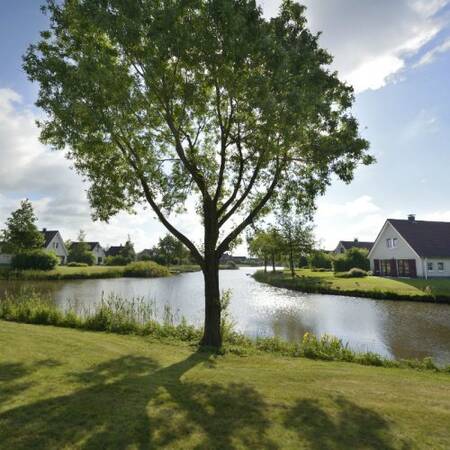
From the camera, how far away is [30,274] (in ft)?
132

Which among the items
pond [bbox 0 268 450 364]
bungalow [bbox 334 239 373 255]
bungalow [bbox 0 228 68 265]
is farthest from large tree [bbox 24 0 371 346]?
bungalow [bbox 334 239 373 255]

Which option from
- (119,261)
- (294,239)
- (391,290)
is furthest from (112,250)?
(391,290)

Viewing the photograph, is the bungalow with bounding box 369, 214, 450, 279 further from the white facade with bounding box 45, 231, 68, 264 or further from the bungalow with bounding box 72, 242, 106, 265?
the bungalow with bounding box 72, 242, 106, 265

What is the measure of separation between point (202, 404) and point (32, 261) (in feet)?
149

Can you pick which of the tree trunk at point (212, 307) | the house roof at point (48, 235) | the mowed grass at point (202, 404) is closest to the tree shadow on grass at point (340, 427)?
the mowed grass at point (202, 404)

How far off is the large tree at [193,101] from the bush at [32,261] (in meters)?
38.7

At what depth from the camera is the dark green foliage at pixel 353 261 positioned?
1770 inches

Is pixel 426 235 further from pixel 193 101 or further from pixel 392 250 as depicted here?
pixel 193 101

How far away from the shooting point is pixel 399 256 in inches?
1470

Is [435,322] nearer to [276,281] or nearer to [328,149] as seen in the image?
[328,149]

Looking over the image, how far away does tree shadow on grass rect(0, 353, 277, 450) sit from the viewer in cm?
390

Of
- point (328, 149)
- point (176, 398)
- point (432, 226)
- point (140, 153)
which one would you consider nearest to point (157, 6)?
point (140, 153)

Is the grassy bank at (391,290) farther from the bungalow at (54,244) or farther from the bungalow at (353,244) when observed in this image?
the bungalow at (54,244)

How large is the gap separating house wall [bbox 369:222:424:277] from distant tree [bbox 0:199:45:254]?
42029 millimetres
